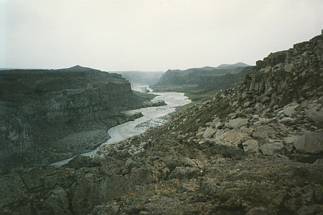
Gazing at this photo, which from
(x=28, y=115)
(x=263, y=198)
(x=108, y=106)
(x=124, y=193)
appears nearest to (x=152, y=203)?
(x=124, y=193)

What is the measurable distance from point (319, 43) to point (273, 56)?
17.0 feet

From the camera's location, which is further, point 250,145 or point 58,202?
point 250,145

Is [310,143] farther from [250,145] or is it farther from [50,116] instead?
[50,116]

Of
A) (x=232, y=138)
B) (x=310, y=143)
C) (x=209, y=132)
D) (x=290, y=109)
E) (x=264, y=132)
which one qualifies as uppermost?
(x=290, y=109)

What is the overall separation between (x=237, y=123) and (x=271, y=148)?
5.72 metres

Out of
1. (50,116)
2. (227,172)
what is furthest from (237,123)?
(50,116)

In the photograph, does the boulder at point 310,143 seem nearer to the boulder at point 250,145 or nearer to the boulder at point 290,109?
the boulder at point 250,145

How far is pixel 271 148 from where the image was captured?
18.9 meters

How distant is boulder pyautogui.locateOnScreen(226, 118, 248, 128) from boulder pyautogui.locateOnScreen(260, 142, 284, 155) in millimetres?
4852

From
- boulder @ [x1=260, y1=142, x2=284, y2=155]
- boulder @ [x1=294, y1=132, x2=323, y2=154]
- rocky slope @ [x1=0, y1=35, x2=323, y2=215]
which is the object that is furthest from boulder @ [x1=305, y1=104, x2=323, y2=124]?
boulder @ [x1=260, y1=142, x2=284, y2=155]

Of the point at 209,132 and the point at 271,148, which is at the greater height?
the point at 271,148

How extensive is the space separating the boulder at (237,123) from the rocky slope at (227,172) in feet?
0.26

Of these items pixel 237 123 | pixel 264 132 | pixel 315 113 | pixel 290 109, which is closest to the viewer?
pixel 264 132

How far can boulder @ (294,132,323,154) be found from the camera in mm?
17438
